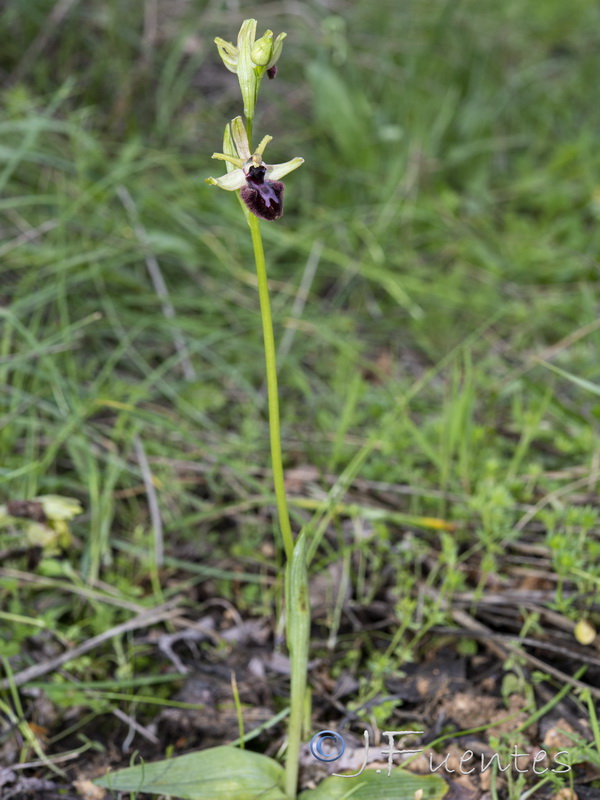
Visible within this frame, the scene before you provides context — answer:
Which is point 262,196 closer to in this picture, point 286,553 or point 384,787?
point 286,553

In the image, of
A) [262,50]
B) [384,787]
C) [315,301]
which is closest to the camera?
[262,50]

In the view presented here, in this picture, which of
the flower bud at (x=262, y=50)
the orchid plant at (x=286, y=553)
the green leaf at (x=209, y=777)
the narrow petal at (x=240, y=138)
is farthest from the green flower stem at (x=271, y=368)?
the green leaf at (x=209, y=777)

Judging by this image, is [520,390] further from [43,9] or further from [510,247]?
[43,9]

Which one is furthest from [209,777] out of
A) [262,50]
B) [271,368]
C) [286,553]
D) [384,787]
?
[262,50]

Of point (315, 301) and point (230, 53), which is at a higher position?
point (230, 53)

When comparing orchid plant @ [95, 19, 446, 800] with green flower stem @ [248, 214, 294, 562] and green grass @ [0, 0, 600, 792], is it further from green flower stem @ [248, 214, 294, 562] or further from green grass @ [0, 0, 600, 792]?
green grass @ [0, 0, 600, 792]

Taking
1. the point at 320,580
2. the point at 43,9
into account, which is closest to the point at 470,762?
the point at 320,580
